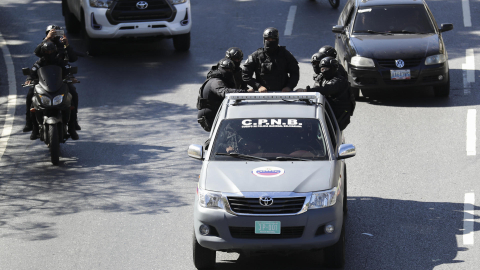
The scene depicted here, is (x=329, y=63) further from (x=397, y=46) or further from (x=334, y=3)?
(x=334, y=3)

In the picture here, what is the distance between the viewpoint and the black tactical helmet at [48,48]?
12.5m

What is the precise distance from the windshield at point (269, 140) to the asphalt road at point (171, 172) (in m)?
1.18

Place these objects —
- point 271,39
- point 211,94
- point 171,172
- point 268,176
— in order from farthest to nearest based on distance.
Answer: point 271,39, point 171,172, point 211,94, point 268,176

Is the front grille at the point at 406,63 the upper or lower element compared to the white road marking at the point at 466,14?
upper

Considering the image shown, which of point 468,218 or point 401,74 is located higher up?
point 401,74

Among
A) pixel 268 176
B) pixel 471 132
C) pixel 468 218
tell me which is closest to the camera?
pixel 268 176

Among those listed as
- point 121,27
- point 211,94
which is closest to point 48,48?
point 211,94

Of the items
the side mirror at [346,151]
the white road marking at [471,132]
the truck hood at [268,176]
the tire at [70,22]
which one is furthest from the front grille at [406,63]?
the tire at [70,22]

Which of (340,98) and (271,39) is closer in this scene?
(340,98)

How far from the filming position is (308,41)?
18953 millimetres

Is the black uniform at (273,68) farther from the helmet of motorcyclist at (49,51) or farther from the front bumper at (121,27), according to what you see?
the front bumper at (121,27)

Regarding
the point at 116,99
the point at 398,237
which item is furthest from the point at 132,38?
the point at 398,237

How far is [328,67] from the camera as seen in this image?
11.0 meters

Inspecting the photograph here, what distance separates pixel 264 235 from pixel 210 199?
26.1 inches
